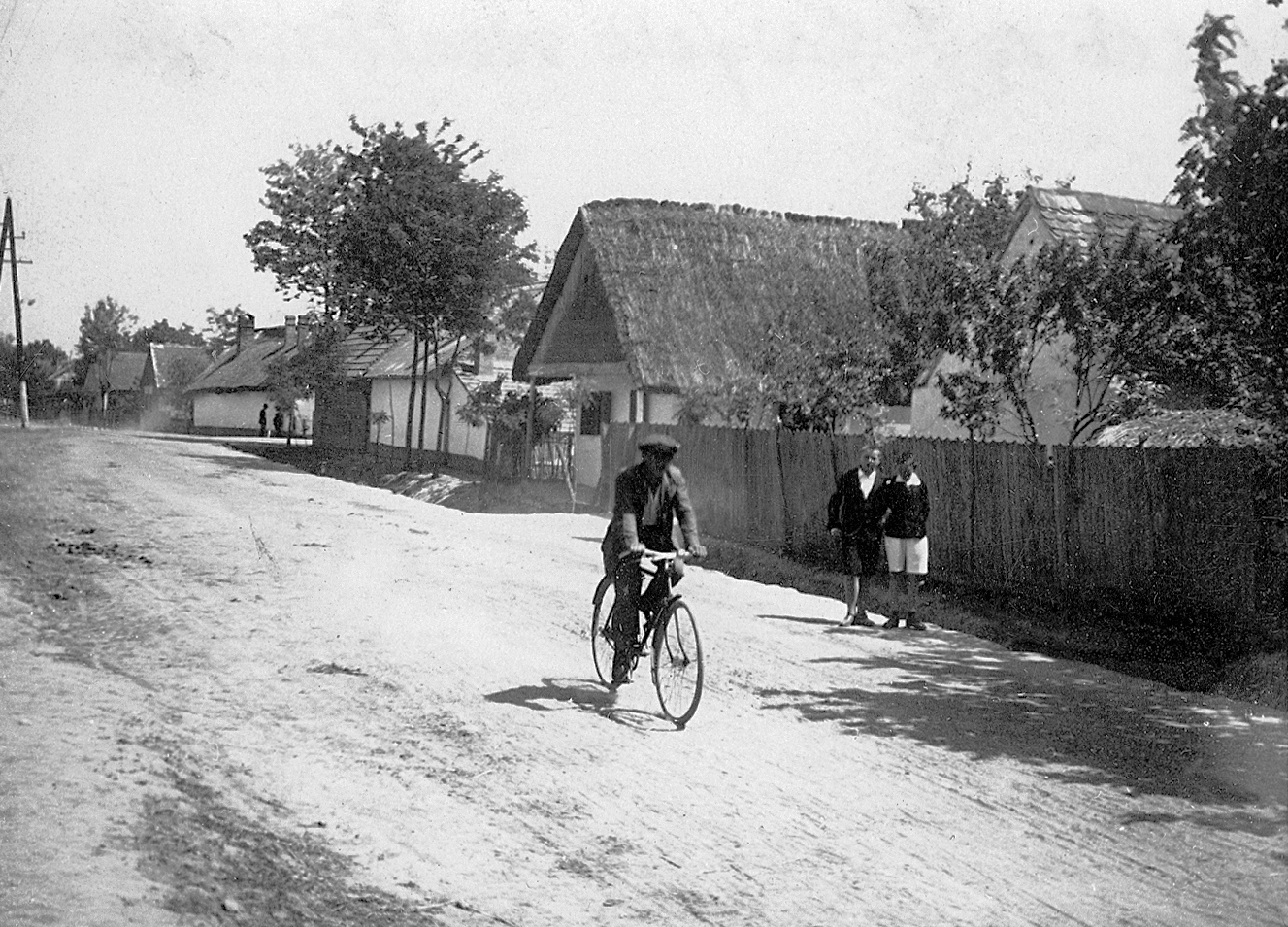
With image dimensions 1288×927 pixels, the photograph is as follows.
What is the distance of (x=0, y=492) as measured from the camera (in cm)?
2031

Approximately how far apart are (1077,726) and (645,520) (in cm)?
323

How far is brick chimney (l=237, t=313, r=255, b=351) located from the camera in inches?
3543

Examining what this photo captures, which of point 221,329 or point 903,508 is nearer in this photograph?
point 903,508

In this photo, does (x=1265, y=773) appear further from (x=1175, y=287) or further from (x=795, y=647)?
(x=1175, y=287)

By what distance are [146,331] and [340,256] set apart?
392 ft

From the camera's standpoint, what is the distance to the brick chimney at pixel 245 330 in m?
90.0

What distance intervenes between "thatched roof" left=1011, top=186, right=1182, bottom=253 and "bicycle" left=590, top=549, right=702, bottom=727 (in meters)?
12.5

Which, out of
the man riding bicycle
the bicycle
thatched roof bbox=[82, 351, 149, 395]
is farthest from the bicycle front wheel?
thatched roof bbox=[82, 351, 149, 395]

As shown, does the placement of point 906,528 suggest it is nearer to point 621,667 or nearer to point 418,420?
point 621,667

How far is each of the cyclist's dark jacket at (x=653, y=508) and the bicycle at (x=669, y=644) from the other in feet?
0.53

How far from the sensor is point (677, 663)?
8.10 meters

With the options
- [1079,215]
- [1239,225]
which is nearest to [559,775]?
[1239,225]

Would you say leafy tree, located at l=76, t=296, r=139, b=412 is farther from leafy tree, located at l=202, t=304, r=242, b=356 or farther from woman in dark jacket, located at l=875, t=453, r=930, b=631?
woman in dark jacket, located at l=875, t=453, r=930, b=631

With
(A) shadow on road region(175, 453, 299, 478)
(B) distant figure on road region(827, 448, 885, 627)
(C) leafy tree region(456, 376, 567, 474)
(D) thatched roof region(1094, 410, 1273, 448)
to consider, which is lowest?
(B) distant figure on road region(827, 448, 885, 627)
